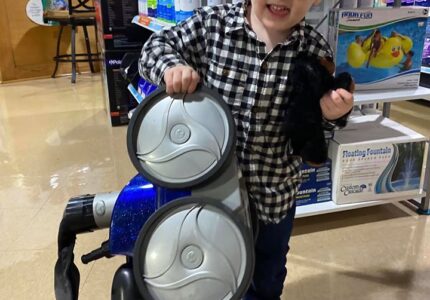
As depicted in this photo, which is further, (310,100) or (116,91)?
(116,91)

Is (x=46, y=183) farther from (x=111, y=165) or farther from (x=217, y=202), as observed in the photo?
(x=217, y=202)

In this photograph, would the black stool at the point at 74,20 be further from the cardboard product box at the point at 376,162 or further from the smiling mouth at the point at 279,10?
the smiling mouth at the point at 279,10

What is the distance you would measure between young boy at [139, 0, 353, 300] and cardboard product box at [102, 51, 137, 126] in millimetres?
1920

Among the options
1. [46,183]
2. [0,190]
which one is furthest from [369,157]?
[0,190]

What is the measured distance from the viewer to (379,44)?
1439mm

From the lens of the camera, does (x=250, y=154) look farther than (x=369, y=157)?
No

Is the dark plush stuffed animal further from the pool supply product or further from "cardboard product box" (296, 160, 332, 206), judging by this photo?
the pool supply product

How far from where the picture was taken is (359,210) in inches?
66.6

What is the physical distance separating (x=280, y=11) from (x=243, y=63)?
104 mm

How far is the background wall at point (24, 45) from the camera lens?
4023 millimetres

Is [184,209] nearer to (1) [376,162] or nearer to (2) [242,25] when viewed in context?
(2) [242,25]

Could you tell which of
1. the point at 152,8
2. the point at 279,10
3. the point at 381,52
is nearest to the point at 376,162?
the point at 381,52

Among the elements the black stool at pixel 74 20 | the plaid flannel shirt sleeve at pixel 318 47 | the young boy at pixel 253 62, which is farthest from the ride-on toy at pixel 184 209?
the black stool at pixel 74 20

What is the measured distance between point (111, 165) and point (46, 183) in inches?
12.1
